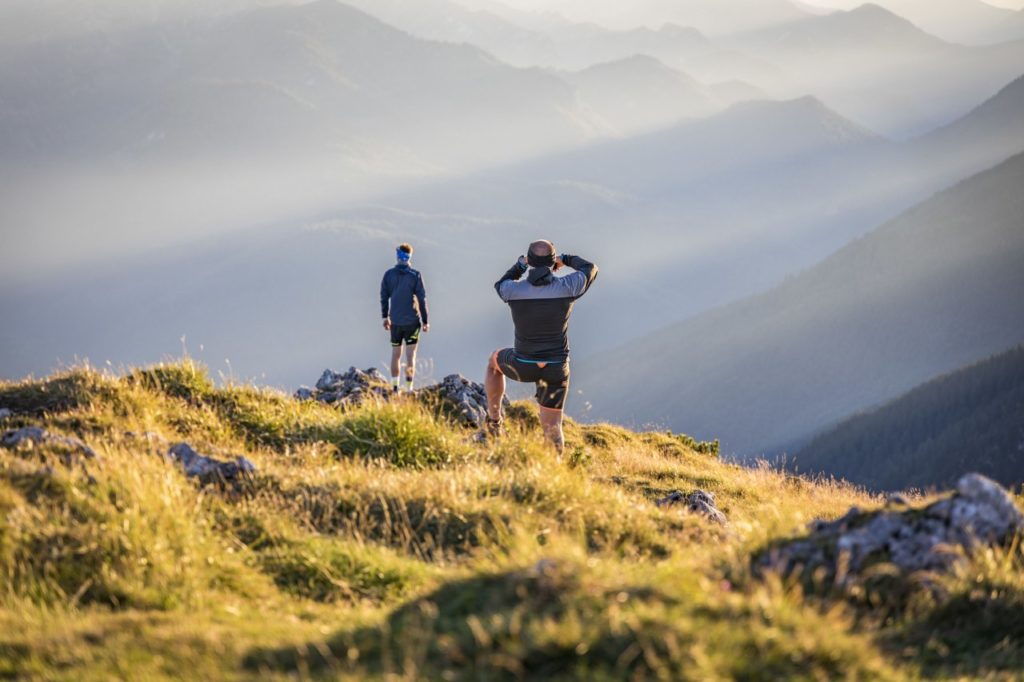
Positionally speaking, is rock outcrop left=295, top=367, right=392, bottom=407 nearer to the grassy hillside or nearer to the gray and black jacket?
the gray and black jacket

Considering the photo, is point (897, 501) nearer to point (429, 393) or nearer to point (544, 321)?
point (544, 321)

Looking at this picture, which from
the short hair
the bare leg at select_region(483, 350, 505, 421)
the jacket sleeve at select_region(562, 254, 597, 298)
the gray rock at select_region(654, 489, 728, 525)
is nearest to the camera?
the gray rock at select_region(654, 489, 728, 525)

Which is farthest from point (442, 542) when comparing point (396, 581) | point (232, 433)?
point (232, 433)

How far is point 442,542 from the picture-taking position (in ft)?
21.6

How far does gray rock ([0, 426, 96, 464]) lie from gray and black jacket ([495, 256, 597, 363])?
5100 mm

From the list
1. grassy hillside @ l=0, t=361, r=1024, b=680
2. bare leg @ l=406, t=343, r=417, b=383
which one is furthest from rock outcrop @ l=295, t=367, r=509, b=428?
grassy hillside @ l=0, t=361, r=1024, b=680

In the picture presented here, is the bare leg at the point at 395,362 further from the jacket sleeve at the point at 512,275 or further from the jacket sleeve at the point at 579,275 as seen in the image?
the jacket sleeve at the point at 579,275

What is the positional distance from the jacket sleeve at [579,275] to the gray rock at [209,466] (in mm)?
4714

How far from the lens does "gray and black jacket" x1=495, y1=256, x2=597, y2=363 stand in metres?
10.3

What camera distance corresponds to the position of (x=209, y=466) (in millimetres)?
7309

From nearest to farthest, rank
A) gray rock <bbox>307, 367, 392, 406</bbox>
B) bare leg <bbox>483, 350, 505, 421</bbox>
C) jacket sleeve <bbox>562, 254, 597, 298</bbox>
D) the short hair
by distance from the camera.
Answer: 1. the short hair
2. jacket sleeve <bbox>562, 254, 597, 298</bbox>
3. bare leg <bbox>483, 350, 505, 421</bbox>
4. gray rock <bbox>307, 367, 392, 406</bbox>

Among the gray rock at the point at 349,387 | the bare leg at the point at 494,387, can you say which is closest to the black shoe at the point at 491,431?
the bare leg at the point at 494,387

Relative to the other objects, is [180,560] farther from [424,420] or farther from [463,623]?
[424,420]

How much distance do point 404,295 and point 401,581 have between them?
11613 millimetres
